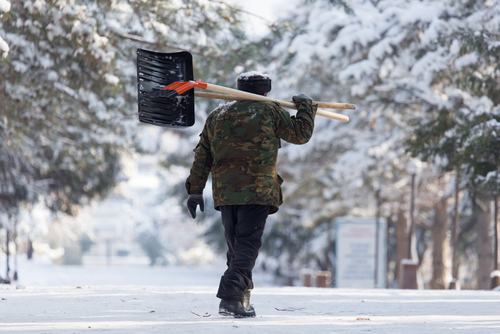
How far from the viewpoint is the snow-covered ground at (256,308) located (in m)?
3.90

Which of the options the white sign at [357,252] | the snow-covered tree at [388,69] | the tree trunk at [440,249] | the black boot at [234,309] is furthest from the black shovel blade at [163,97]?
the tree trunk at [440,249]

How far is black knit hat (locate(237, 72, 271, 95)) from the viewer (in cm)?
448

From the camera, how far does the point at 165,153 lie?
62.7 ft

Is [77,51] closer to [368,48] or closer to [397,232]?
[368,48]

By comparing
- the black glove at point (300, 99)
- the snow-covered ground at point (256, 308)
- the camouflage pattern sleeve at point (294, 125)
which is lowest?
the snow-covered ground at point (256, 308)

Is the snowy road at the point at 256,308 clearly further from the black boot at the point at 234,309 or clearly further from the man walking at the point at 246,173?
the man walking at the point at 246,173

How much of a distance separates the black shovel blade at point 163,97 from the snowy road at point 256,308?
4.73 ft

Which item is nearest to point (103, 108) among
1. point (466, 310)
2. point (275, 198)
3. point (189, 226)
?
point (275, 198)

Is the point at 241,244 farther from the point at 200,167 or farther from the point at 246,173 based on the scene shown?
the point at 200,167

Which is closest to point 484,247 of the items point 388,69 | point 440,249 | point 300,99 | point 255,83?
point 440,249

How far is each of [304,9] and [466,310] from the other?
10.0m

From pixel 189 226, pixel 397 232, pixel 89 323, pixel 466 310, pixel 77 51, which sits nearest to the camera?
pixel 89 323

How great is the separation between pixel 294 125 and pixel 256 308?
1.52 meters

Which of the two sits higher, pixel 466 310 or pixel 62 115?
pixel 62 115
